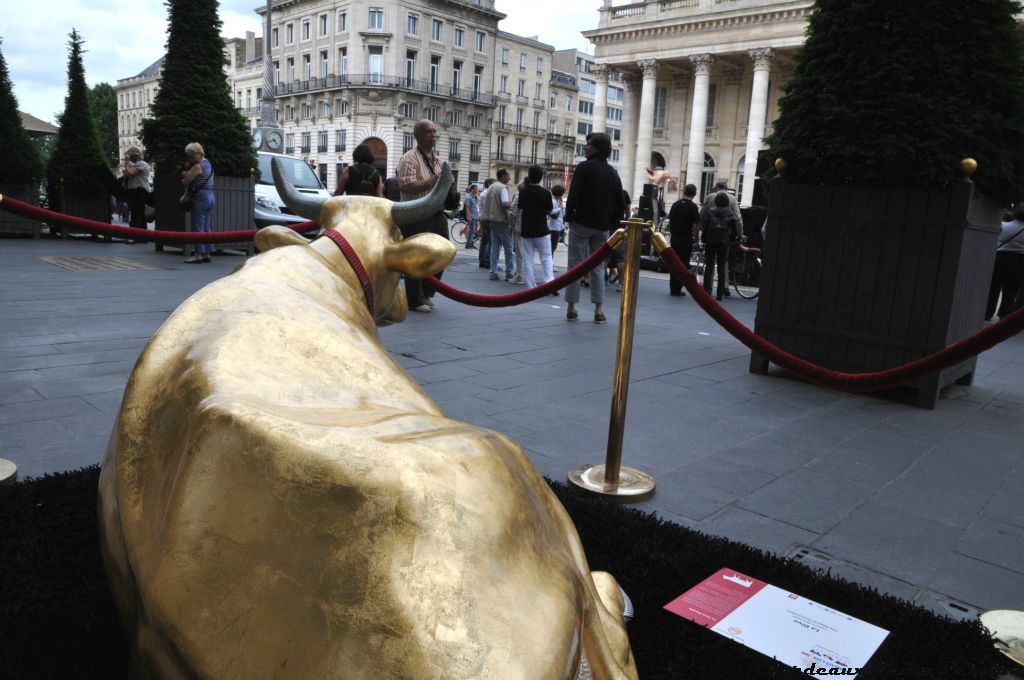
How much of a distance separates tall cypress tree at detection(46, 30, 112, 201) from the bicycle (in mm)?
13389

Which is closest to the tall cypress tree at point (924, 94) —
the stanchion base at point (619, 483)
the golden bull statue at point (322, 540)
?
the stanchion base at point (619, 483)

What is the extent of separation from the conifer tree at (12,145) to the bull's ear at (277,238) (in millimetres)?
15433

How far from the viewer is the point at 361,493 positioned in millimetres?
1055

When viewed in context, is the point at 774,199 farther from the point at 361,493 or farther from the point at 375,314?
the point at 361,493

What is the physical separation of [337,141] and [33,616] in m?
66.3

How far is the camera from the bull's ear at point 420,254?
245 cm

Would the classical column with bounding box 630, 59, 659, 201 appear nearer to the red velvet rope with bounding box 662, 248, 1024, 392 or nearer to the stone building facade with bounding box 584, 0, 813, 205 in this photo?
the stone building facade with bounding box 584, 0, 813, 205

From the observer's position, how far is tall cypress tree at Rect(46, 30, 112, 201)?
1595 cm

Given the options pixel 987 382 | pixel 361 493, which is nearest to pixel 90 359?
pixel 361 493

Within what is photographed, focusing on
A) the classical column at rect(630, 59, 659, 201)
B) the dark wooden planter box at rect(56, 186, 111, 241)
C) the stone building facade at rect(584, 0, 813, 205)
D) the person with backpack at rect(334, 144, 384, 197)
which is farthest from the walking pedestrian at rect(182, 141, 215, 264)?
the classical column at rect(630, 59, 659, 201)

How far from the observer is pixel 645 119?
48.5 meters

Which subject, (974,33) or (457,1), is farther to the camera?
(457,1)

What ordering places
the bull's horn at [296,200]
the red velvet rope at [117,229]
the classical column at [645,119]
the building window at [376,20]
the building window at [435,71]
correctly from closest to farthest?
1. the bull's horn at [296,200]
2. the red velvet rope at [117,229]
3. the classical column at [645,119]
4. the building window at [376,20]
5. the building window at [435,71]

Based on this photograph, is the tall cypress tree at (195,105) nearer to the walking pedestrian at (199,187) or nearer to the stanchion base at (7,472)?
the walking pedestrian at (199,187)
